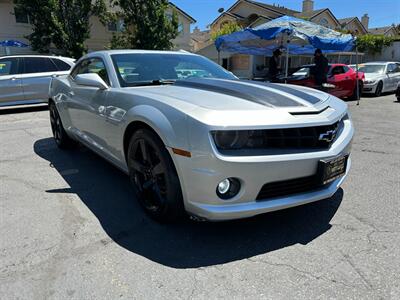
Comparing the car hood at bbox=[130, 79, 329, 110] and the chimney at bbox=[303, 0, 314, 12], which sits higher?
the chimney at bbox=[303, 0, 314, 12]

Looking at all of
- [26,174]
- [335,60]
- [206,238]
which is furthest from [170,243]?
[335,60]

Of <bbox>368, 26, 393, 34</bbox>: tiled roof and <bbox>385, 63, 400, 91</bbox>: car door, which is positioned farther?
<bbox>368, 26, 393, 34</bbox>: tiled roof

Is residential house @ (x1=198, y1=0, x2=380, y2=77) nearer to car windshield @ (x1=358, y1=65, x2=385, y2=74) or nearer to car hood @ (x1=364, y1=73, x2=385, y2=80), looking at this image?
car windshield @ (x1=358, y1=65, x2=385, y2=74)

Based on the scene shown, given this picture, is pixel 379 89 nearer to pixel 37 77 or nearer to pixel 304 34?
pixel 304 34

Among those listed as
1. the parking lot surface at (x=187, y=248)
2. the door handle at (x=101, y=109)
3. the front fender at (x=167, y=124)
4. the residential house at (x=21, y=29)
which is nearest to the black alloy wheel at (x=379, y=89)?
the parking lot surface at (x=187, y=248)

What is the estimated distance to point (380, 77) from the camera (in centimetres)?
1355

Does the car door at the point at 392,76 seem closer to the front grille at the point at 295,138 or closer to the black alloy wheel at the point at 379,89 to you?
the black alloy wheel at the point at 379,89

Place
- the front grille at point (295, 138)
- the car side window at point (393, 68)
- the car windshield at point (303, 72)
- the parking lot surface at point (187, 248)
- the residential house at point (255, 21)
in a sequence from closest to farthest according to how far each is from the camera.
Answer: the parking lot surface at point (187, 248) → the front grille at point (295, 138) → the car windshield at point (303, 72) → the car side window at point (393, 68) → the residential house at point (255, 21)

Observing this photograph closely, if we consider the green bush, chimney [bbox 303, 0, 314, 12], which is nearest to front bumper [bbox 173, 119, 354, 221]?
the green bush

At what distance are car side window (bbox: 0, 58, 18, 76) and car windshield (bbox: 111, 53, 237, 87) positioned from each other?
7.12 m

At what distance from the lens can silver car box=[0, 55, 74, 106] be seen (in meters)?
9.20

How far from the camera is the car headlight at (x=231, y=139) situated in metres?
2.28

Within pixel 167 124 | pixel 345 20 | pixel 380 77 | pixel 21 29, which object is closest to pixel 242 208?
pixel 167 124

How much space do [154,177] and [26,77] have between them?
8.26m
